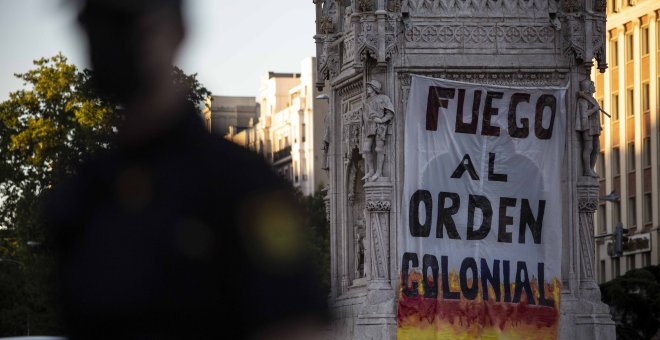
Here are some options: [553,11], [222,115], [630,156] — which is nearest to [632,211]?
[630,156]

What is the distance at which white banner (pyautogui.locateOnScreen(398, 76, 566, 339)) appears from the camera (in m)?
26.2

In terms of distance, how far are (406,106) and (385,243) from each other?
2131 millimetres

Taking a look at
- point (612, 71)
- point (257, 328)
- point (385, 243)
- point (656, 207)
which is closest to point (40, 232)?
point (257, 328)

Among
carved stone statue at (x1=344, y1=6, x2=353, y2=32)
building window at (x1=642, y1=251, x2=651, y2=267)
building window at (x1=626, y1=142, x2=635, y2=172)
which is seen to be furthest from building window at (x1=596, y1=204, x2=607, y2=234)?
carved stone statue at (x1=344, y1=6, x2=353, y2=32)

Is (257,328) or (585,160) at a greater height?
(585,160)

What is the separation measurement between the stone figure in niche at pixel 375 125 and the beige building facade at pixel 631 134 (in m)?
56.8

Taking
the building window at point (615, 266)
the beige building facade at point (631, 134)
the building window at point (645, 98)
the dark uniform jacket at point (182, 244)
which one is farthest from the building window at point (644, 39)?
the dark uniform jacket at point (182, 244)

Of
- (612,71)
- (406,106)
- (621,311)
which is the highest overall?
(612,71)

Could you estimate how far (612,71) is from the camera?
89688mm

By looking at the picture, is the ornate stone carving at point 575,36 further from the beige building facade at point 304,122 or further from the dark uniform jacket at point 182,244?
the beige building facade at point 304,122

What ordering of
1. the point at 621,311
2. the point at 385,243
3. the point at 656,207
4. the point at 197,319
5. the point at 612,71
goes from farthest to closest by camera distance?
the point at 612,71
the point at 656,207
the point at 621,311
the point at 385,243
the point at 197,319

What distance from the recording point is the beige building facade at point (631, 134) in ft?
276

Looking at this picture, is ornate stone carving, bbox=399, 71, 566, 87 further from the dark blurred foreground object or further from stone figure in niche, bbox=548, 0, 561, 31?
the dark blurred foreground object

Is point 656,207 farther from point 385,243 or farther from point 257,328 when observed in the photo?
point 257,328
